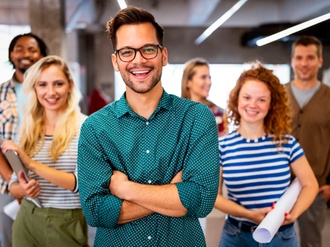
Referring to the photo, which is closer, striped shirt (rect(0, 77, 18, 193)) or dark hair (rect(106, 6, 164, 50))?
dark hair (rect(106, 6, 164, 50))

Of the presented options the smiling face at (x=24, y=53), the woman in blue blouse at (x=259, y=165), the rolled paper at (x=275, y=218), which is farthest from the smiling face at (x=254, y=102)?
the smiling face at (x=24, y=53)

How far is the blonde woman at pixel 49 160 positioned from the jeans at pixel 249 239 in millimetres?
700

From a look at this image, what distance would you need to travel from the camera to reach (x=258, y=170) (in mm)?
2055

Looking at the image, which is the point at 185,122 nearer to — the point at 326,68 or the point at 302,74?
the point at 302,74

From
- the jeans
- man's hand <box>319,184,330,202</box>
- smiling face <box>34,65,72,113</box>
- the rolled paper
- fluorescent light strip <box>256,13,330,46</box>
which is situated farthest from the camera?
fluorescent light strip <box>256,13,330,46</box>

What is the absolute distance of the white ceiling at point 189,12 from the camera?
12.7 feet

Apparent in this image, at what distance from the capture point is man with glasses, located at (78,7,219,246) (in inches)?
60.7

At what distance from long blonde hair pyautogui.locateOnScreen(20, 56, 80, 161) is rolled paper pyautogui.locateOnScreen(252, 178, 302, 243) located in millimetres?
961

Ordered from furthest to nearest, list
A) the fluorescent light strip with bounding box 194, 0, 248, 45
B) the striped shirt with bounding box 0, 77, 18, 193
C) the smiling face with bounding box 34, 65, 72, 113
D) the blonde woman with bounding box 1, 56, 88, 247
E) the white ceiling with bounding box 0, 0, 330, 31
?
the fluorescent light strip with bounding box 194, 0, 248, 45
the white ceiling with bounding box 0, 0, 330, 31
the striped shirt with bounding box 0, 77, 18, 193
the smiling face with bounding box 34, 65, 72, 113
the blonde woman with bounding box 1, 56, 88, 247

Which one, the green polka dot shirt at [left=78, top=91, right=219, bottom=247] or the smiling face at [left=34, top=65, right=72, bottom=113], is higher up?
the smiling face at [left=34, top=65, right=72, bottom=113]

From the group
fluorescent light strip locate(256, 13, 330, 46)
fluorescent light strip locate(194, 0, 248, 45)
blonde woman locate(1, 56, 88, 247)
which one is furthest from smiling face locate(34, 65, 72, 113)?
fluorescent light strip locate(194, 0, 248, 45)

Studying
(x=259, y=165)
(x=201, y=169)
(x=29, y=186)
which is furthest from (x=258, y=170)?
(x=29, y=186)

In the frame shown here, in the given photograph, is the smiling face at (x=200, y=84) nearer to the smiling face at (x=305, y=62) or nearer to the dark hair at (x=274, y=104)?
the smiling face at (x=305, y=62)

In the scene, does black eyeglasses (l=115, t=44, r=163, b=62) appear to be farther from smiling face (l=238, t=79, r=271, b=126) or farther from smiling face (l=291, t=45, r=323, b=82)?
smiling face (l=291, t=45, r=323, b=82)
